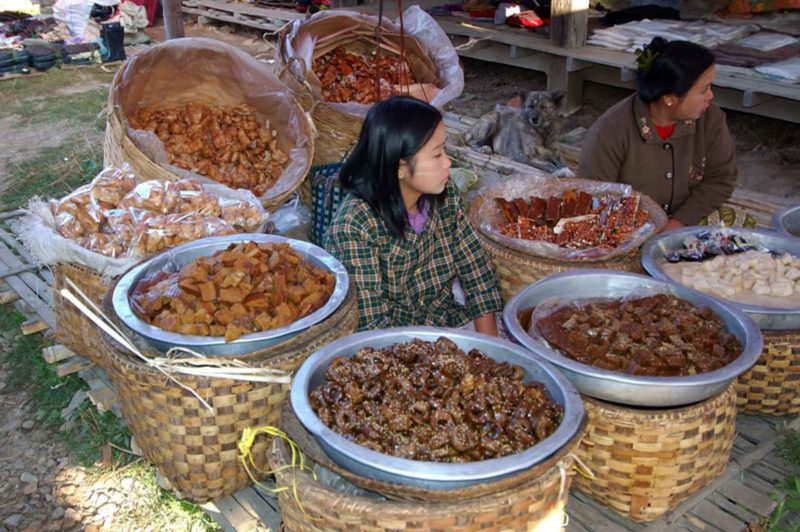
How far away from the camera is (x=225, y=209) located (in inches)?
126

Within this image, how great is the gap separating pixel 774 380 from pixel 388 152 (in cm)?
155

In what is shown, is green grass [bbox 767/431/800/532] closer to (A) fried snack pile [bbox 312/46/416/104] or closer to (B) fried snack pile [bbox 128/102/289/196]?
(B) fried snack pile [bbox 128/102/289/196]

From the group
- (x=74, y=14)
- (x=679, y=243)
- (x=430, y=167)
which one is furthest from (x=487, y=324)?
(x=74, y=14)

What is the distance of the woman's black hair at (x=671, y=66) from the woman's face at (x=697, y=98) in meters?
0.02

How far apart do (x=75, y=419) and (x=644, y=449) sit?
232 cm

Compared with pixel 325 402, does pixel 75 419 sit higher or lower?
lower

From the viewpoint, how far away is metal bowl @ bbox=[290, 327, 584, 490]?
162 centimetres

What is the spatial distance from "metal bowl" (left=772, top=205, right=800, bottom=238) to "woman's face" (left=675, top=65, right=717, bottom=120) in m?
0.56

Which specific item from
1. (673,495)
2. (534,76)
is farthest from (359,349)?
(534,76)

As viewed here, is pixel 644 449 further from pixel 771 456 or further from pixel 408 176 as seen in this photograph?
pixel 408 176

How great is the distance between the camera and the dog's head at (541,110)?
566cm

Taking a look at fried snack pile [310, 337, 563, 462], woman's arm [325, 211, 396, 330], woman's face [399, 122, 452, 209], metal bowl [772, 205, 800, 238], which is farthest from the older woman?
fried snack pile [310, 337, 563, 462]

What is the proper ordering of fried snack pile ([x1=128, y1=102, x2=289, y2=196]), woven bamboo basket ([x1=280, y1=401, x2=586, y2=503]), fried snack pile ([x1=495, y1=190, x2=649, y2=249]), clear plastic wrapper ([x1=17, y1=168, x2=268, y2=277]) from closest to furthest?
woven bamboo basket ([x1=280, y1=401, x2=586, y2=503])
clear plastic wrapper ([x1=17, y1=168, x2=268, y2=277])
fried snack pile ([x1=495, y1=190, x2=649, y2=249])
fried snack pile ([x1=128, y1=102, x2=289, y2=196])

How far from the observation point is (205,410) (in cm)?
225
